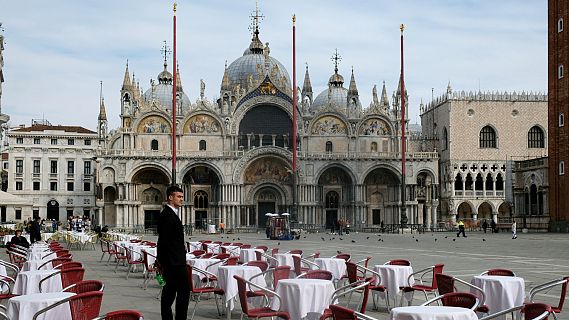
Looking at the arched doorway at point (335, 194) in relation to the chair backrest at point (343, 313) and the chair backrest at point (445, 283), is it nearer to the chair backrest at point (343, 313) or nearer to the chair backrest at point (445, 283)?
the chair backrest at point (445, 283)

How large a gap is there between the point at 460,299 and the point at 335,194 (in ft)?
181

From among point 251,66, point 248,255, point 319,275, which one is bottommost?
point 248,255

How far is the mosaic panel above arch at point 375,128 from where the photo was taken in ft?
209

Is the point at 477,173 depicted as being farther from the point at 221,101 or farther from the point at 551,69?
the point at 221,101

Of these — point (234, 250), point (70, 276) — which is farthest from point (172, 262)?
point (234, 250)

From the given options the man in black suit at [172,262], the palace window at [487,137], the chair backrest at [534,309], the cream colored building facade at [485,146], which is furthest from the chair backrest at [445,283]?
the palace window at [487,137]

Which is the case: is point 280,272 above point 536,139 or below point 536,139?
below

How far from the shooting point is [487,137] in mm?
67000

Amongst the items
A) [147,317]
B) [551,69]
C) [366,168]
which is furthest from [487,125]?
[147,317]

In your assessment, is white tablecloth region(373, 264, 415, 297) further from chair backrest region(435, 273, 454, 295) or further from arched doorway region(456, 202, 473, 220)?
arched doorway region(456, 202, 473, 220)

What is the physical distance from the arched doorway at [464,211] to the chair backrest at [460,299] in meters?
60.0

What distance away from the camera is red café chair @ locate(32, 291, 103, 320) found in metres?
7.62

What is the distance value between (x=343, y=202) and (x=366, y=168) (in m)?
3.63

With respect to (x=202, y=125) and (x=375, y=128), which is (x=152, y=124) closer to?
(x=202, y=125)
